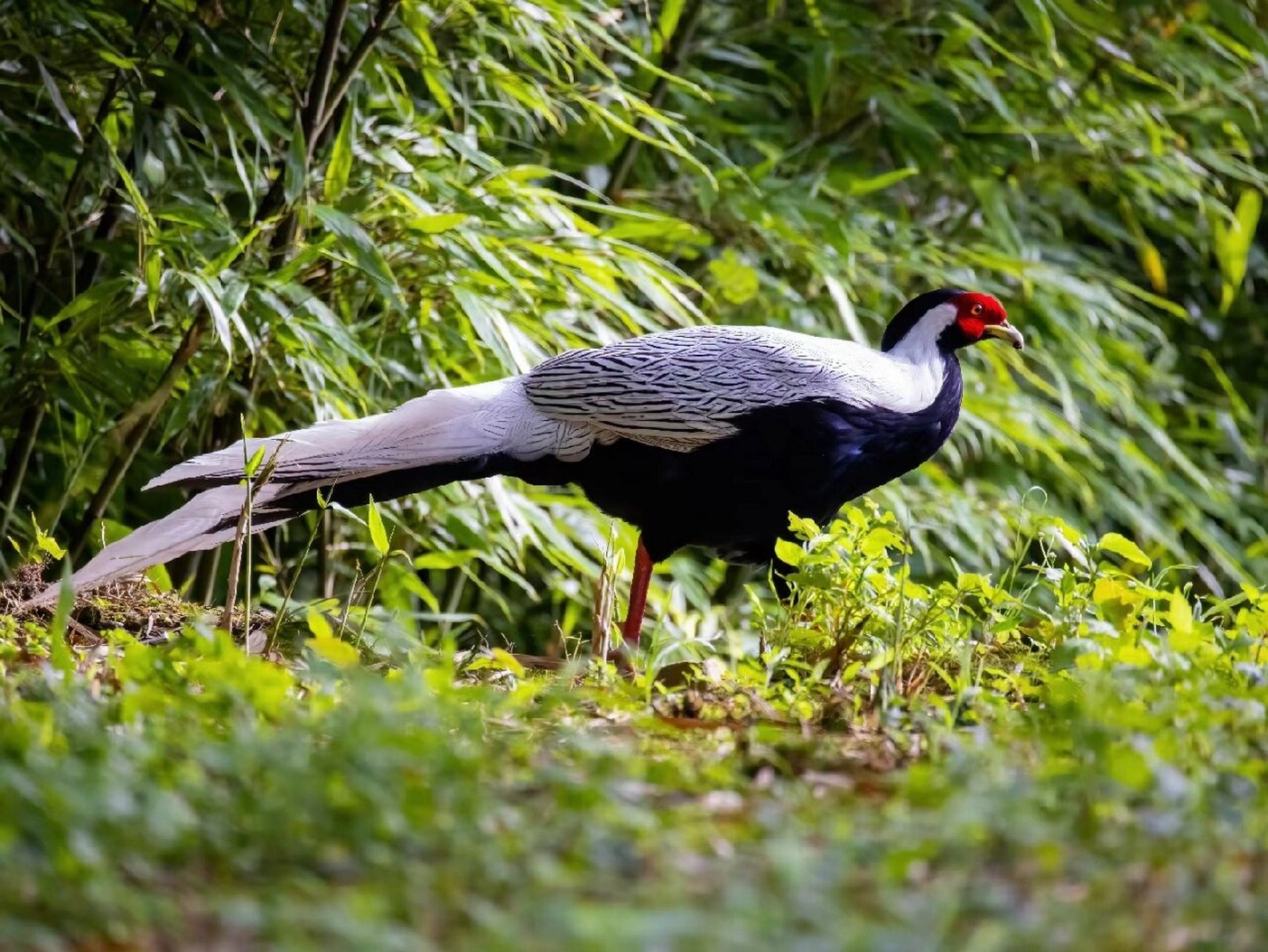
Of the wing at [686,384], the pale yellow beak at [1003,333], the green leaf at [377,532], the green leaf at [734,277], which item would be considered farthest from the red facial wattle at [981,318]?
the green leaf at [377,532]

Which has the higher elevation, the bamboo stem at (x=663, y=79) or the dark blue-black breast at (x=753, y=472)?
the bamboo stem at (x=663, y=79)

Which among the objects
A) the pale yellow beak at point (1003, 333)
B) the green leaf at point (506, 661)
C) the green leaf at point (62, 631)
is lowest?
the green leaf at point (62, 631)

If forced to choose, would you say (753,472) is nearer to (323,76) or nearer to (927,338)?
(927,338)

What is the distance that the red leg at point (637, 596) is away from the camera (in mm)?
3701

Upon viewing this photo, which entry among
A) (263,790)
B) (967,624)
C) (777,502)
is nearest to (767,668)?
(967,624)

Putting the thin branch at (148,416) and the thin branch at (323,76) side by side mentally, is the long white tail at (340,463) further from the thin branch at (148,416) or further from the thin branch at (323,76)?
the thin branch at (323,76)

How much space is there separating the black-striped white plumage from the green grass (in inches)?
→ 41.3

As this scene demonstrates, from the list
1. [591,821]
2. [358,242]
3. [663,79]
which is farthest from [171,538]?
[663,79]

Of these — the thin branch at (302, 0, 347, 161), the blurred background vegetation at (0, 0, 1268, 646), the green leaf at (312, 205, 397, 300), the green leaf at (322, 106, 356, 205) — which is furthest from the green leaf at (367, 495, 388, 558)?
the thin branch at (302, 0, 347, 161)

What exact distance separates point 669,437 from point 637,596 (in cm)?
46

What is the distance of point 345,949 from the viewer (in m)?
1.29

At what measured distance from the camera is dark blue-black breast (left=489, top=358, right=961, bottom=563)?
3.54m

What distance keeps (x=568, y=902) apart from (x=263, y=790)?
42 centimetres

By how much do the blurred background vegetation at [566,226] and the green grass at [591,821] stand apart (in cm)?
130
